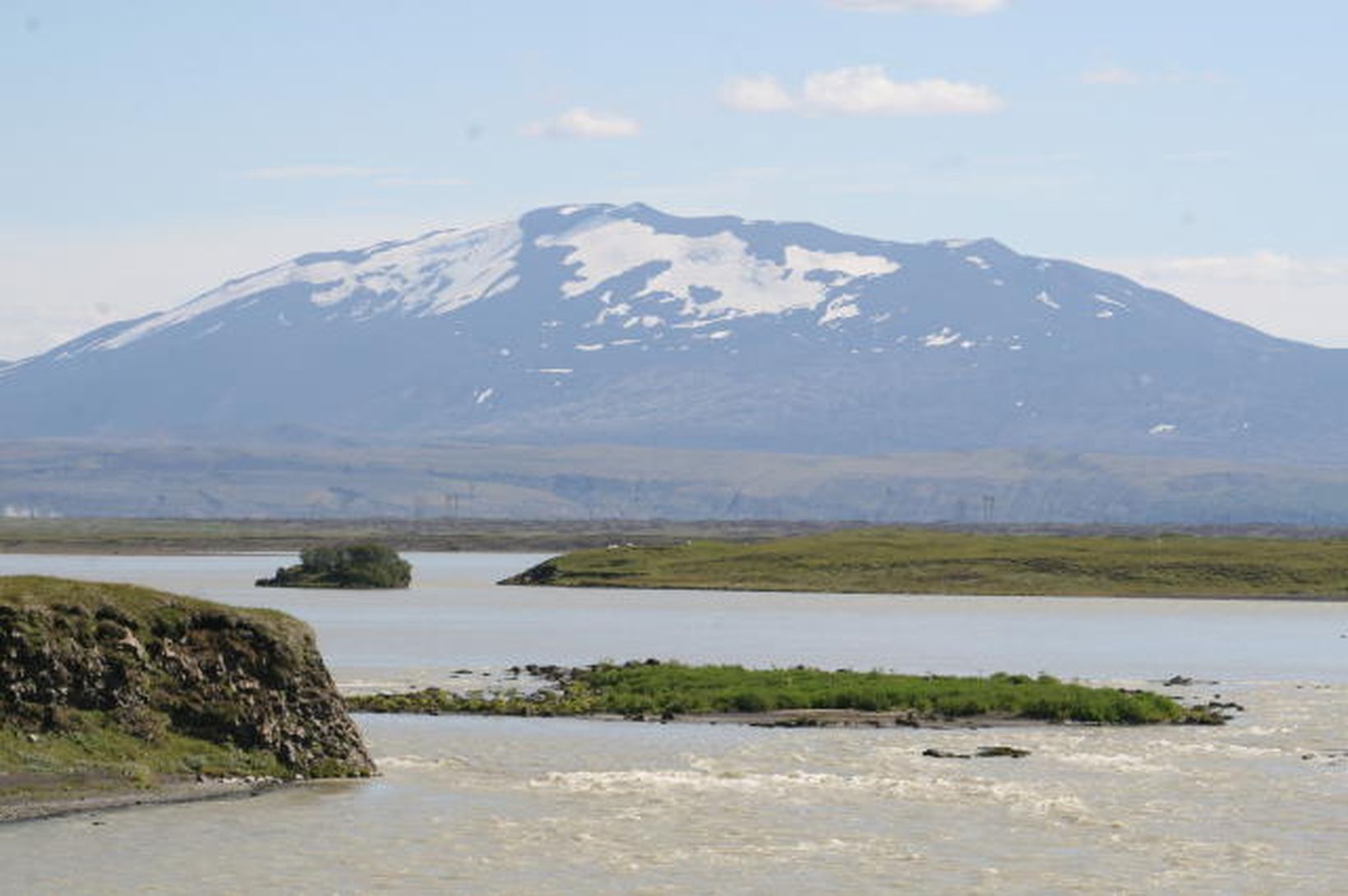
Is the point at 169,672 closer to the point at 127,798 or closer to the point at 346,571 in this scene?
the point at 127,798

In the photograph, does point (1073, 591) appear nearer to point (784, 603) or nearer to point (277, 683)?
point (784, 603)

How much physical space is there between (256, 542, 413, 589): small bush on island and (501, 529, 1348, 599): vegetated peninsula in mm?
12095

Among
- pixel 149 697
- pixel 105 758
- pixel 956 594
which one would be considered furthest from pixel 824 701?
pixel 956 594

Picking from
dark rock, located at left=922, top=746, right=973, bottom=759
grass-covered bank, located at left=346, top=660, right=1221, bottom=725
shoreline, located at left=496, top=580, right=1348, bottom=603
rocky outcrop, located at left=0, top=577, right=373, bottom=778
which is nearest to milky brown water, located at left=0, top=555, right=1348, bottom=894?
dark rock, located at left=922, top=746, right=973, bottom=759

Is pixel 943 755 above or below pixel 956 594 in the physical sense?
below

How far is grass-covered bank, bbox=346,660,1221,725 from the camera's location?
63281 millimetres

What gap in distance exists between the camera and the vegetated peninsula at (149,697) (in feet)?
144

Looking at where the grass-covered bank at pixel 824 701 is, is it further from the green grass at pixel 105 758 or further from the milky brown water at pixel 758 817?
the green grass at pixel 105 758

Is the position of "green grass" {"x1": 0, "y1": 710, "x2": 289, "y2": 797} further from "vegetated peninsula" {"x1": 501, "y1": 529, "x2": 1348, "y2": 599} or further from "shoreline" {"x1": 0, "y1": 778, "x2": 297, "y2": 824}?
"vegetated peninsula" {"x1": 501, "y1": 529, "x2": 1348, "y2": 599}

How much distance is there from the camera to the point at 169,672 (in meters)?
46.2

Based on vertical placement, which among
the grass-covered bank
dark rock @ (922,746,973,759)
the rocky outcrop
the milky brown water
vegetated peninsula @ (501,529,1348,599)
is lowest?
the milky brown water

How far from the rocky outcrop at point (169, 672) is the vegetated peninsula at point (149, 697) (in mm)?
21

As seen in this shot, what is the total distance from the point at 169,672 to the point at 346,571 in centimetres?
11514

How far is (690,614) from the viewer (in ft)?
410
